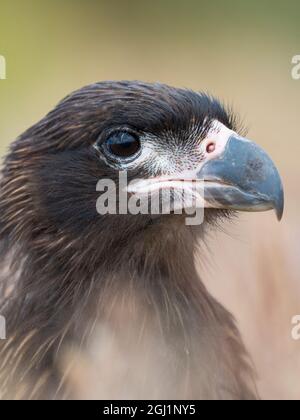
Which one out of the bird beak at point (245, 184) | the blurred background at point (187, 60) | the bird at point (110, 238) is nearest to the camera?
the bird beak at point (245, 184)

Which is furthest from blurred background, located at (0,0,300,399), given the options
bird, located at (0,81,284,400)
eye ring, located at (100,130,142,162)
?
eye ring, located at (100,130,142,162)

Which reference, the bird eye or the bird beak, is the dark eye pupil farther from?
the bird beak

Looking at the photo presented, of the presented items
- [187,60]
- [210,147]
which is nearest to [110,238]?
[210,147]

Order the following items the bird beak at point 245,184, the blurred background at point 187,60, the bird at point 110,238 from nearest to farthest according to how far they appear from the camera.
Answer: the bird beak at point 245,184 → the bird at point 110,238 → the blurred background at point 187,60

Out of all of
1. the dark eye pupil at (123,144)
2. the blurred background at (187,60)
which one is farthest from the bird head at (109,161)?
the blurred background at (187,60)

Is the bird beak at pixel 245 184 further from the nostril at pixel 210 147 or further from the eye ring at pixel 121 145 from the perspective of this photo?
the eye ring at pixel 121 145

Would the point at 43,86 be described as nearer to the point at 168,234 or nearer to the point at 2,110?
the point at 2,110

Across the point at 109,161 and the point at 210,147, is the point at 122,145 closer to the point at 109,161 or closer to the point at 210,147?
the point at 109,161

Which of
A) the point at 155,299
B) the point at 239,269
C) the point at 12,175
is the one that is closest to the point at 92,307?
the point at 155,299
